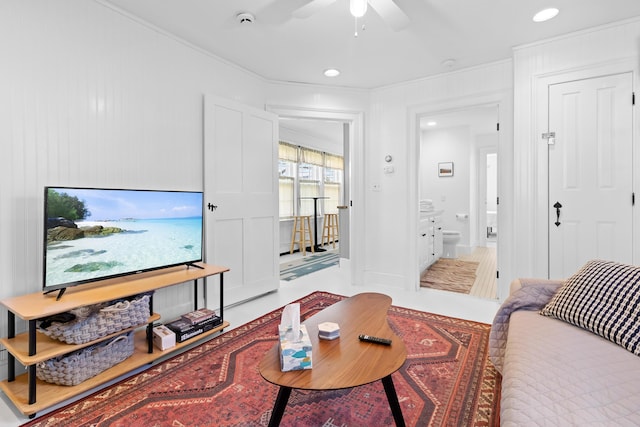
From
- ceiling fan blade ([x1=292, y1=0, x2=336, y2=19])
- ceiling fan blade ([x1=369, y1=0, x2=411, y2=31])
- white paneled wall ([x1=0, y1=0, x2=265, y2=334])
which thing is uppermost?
ceiling fan blade ([x1=292, y1=0, x2=336, y2=19])

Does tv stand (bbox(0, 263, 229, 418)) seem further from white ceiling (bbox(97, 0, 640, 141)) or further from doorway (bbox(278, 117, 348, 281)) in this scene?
doorway (bbox(278, 117, 348, 281))

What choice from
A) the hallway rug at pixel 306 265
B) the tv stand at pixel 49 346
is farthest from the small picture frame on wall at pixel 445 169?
the tv stand at pixel 49 346

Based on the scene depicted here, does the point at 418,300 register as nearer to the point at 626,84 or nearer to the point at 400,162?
the point at 400,162

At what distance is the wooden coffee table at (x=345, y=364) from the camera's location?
1.27 m

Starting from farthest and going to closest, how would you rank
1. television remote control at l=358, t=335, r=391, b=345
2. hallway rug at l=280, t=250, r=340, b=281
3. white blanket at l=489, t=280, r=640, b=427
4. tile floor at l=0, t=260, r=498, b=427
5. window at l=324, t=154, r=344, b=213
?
window at l=324, t=154, r=344, b=213 → hallway rug at l=280, t=250, r=340, b=281 → tile floor at l=0, t=260, r=498, b=427 → television remote control at l=358, t=335, r=391, b=345 → white blanket at l=489, t=280, r=640, b=427

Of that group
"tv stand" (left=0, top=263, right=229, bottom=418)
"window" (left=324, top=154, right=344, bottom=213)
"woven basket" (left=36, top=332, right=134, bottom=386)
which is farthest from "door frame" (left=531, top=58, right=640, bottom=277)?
"window" (left=324, top=154, right=344, bottom=213)

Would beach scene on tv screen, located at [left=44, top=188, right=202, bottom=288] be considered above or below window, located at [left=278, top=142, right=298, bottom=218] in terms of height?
below

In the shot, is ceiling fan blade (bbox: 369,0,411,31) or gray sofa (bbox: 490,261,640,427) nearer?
gray sofa (bbox: 490,261,640,427)

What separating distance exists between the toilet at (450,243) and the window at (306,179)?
272 cm

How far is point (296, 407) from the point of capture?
5.46 feet

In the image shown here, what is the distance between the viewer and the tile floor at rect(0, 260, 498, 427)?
3.03 meters

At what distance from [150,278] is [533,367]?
2.31m

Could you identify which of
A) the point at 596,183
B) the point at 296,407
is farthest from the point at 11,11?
the point at 596,183

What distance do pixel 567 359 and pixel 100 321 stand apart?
229 cm
